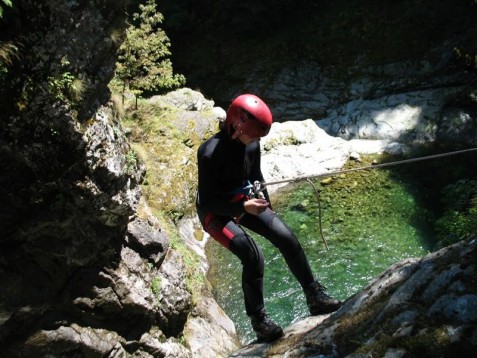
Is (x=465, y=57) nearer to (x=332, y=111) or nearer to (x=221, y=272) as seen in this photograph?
(x=332, y=111)

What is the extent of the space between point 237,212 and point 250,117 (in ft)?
2.96

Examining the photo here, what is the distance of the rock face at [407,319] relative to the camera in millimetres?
2793

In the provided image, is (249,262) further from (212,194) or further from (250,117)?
(250,117)

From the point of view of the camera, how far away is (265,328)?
4609mm

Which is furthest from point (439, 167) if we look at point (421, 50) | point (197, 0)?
point (197, 0)

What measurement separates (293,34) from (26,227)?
1526cm

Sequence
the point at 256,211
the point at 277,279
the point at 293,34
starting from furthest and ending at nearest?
the point at 293,34
the point at 277,279
the point at 256,211

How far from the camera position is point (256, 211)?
13.8 ft

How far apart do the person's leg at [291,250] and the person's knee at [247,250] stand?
23cm

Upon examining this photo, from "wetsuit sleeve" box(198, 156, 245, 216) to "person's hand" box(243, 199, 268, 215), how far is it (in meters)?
0.07

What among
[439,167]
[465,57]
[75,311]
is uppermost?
[465,57]

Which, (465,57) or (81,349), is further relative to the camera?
(465,57)

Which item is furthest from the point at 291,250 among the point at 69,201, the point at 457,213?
the point at 457,213

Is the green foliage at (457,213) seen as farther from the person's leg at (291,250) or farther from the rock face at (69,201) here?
the rock face at (69,201)
